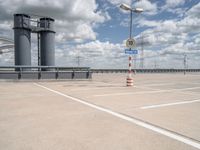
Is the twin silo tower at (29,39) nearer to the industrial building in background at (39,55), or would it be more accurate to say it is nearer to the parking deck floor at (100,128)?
the industrial building in background at (39,55)

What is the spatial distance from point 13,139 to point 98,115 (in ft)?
9.09

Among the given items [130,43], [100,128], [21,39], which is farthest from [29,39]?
[100,128]

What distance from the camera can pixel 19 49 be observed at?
80.4 ft

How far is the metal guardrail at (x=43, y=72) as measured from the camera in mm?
21500

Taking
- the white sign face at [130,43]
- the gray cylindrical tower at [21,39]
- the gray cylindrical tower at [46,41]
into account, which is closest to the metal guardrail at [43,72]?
the gray cylindrical tower at [21,39]

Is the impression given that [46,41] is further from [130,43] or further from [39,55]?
[130,43]

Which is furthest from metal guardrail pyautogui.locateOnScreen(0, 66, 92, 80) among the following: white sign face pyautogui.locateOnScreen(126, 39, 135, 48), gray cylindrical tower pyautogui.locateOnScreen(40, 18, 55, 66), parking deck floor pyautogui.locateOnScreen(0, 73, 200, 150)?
parking deck floor pyautogui.locateOnScreen(0, 73, 200, 150)

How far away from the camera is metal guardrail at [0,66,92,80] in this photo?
21.5 metres

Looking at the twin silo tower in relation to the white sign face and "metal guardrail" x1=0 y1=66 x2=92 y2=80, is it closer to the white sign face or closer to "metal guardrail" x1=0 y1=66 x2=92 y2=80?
"metal guardrail" x1=0 y1=66 x2=92 y2=80

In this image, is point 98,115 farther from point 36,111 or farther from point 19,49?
point 19,49

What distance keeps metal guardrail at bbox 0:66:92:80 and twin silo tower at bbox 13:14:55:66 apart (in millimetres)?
2004

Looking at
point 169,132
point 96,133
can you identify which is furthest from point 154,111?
point 96,133

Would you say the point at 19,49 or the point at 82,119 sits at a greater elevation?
the point at 19,49

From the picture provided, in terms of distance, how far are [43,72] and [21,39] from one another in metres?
4.63
